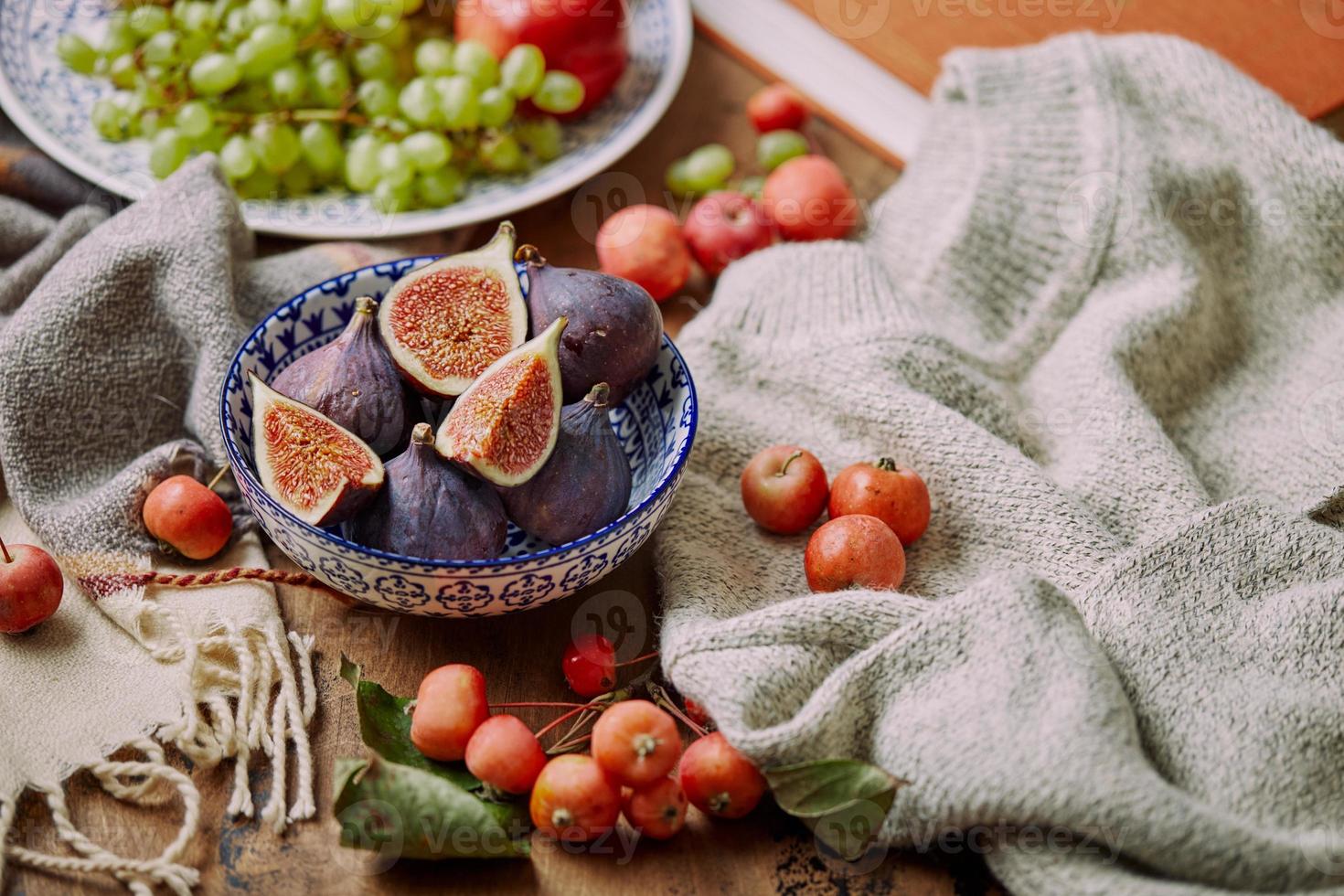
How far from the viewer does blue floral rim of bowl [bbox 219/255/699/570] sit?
1.20m

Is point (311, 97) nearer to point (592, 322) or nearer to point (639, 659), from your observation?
point (592, 322)

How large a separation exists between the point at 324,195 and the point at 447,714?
113 cm

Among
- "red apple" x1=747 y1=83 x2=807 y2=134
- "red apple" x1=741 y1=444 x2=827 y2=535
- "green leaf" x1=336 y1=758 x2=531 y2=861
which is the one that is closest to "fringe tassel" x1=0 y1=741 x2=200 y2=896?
"green leaf" x1=336 y1=758 x2=531 y2=861

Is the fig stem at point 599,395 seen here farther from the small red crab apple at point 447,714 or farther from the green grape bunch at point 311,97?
the green grape bunch at point 311,97

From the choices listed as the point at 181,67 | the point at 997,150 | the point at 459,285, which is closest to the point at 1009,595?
the point at 459,285

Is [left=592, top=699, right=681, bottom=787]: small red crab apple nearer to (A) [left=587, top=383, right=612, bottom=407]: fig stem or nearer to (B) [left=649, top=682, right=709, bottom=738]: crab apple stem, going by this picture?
(B) [left=649, top=682, right=709, bottom=738]: crab apple stem

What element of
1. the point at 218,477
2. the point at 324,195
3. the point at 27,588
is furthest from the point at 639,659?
the point at 324,195

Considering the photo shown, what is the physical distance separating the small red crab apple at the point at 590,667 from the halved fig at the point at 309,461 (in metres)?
0.31

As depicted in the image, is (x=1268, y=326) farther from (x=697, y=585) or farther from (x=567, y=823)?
(x=567, y=823)

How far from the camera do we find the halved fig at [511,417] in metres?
1.26

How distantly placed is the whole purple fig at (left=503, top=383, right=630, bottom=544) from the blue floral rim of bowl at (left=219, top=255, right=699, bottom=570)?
2cm

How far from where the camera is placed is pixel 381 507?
1.25 m

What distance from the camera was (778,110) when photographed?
2.19 meters

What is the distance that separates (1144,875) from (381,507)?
867 millimetres
